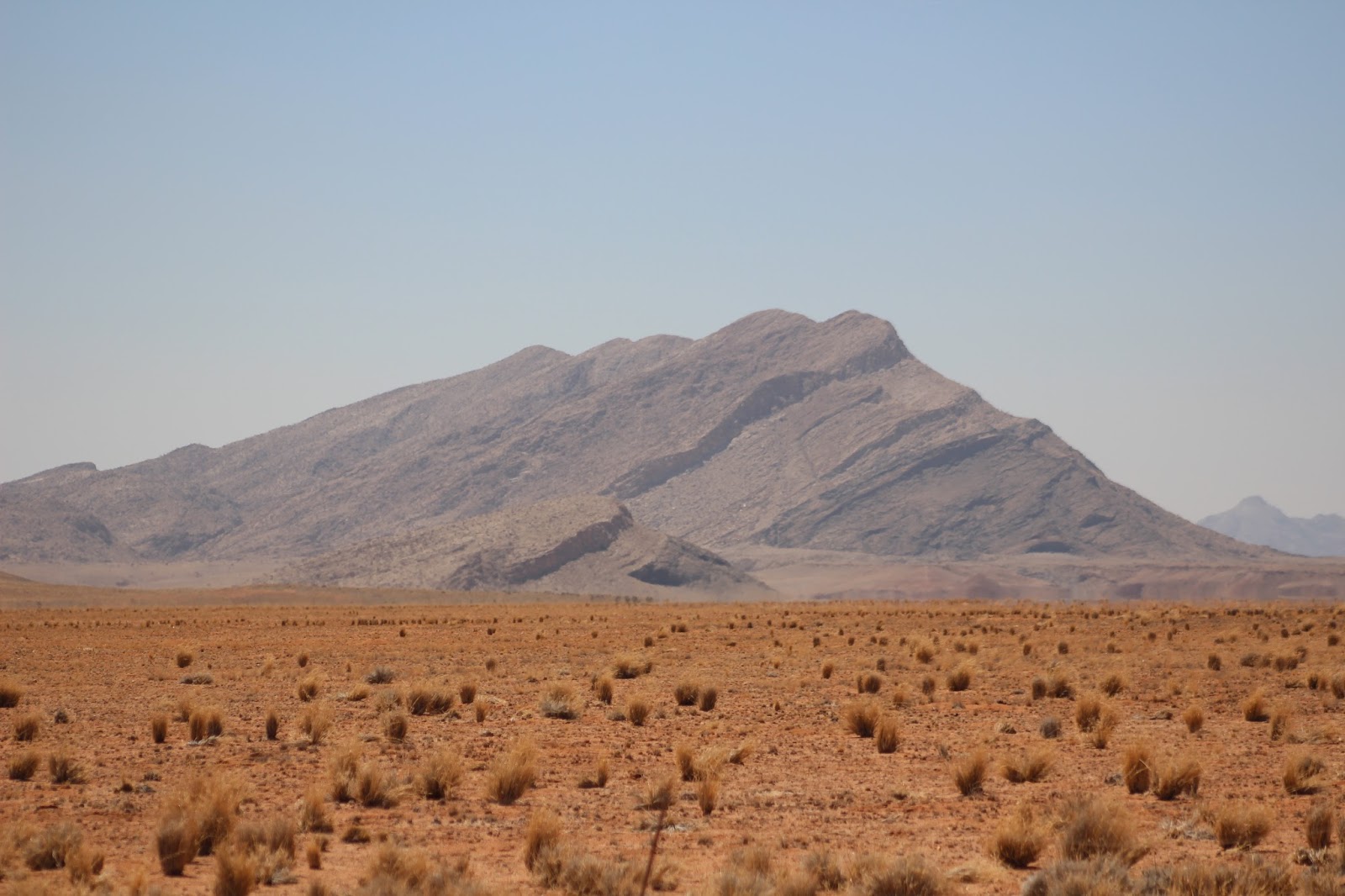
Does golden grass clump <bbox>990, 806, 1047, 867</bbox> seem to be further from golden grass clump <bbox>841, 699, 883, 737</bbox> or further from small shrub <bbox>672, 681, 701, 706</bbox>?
small shrub <bbox>672, 681, 701, 706</bbox>

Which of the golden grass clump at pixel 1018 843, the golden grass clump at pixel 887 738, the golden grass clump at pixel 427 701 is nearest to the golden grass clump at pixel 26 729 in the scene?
the golden grass clump at pixel 427 701

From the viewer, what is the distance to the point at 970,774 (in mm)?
15914

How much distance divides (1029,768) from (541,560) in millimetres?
126134

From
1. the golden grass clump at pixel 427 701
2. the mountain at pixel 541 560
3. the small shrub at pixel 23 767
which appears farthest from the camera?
the mountain at pixel 541 560

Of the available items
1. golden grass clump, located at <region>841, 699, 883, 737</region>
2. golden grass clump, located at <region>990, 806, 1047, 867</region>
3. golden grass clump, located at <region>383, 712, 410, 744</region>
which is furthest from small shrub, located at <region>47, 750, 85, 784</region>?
golden grass clump, located at <region>841, 699, 883, 737</region>

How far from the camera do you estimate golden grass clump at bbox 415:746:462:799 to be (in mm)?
15516

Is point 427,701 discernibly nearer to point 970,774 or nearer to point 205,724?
point 205,724

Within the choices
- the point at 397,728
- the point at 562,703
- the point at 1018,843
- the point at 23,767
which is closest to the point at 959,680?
A: the point at 562,703

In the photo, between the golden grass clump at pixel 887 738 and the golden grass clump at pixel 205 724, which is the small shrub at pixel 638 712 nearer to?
the golden grass clump at pixel 887 738

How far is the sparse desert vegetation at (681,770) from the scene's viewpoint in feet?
38.0

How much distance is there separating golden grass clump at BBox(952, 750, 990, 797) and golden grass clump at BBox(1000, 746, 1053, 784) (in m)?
0.74

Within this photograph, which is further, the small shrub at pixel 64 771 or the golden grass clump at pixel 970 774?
the small shrub at pixel 64 771

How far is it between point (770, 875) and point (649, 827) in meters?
3.16

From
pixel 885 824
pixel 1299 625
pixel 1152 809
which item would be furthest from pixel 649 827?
pixel 1299 625
